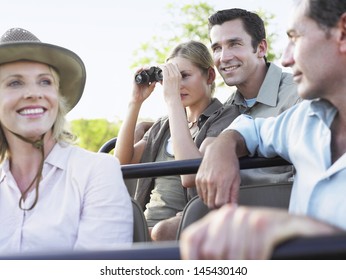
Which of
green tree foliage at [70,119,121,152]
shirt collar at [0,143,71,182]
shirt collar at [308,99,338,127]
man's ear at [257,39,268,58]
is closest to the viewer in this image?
shirt collar at [308,99,338,127]

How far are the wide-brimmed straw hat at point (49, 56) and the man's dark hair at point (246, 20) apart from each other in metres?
1.48

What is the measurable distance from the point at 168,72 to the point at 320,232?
2.61 metres

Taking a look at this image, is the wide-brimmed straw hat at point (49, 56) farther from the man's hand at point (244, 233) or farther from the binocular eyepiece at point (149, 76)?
the man's hand at point (244, 233)

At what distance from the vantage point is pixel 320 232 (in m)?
0.93

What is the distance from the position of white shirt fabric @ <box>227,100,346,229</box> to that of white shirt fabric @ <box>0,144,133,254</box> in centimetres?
52

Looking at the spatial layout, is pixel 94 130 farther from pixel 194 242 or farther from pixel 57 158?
pixel 194 242

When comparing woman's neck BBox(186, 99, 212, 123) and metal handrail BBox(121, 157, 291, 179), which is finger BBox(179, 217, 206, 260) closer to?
metal handrail BBox(121, 157, 291, 179)

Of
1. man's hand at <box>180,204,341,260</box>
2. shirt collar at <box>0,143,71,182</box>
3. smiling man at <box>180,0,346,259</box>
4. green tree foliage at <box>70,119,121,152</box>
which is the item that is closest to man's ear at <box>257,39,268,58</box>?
smiling man at <box>180,0,346,259</box>

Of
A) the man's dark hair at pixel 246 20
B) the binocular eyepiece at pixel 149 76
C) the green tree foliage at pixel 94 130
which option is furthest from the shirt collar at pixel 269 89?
the green tree foliage at pixel 94 130

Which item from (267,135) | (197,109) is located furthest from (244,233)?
(197,109)

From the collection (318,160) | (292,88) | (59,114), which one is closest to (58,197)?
(59,114)

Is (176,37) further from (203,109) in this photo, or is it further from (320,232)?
(320,232)

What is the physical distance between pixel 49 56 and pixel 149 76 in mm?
1427

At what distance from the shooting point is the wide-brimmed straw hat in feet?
7.37
